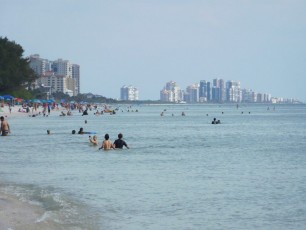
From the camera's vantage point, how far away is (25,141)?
3741 centimetres

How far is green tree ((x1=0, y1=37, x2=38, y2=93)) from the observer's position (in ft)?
313

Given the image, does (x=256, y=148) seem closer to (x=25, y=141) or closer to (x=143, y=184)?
(x=25, y=141)

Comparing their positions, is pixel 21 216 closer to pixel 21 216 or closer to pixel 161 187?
pixel 21 216

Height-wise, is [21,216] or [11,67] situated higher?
[11,67]

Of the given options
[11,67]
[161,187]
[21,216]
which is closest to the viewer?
[21,216]

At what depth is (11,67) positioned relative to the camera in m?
95.4

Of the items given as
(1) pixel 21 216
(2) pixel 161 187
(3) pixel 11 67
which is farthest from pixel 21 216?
(3) pixel 11 67

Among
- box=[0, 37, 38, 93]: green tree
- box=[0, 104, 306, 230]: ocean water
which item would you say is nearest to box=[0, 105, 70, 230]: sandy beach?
box=[0, 104, 306, 230]: ocean water

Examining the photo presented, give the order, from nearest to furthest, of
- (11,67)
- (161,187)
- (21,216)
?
(21,216)
(161,187)
(11,67)

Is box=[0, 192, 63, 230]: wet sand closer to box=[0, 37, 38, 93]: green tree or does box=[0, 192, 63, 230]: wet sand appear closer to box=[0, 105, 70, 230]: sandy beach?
box=[0, 105, 70, 230]: sandy beach

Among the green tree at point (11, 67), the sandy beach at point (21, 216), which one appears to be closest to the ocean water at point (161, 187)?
the sandy beach at point (21, 216)

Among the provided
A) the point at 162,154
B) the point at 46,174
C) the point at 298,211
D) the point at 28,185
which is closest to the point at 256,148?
the point at 162,154

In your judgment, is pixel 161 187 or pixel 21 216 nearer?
pixel 21 216

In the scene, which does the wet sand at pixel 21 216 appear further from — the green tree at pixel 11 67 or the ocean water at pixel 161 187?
the green tree at pixel 11 67
